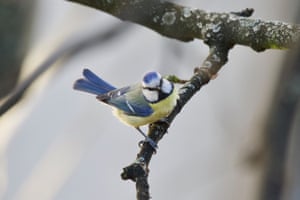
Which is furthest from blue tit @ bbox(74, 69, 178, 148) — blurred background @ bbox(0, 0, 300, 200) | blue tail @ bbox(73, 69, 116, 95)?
blurred background @ bbox(0, 0, 300, 200)

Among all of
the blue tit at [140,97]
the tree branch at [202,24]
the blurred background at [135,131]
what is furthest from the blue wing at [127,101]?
the blurred background at [135,131]

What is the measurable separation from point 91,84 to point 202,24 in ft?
0.51

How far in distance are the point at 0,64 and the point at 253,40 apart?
351 millimetres

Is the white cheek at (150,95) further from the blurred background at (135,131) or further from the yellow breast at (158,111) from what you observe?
the blurred background at (135,131)

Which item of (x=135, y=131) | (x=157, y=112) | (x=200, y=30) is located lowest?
(x=157, y=112)

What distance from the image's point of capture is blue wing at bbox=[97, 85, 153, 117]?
2.40 ft

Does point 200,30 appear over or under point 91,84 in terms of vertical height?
over

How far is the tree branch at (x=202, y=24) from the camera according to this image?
0.74m

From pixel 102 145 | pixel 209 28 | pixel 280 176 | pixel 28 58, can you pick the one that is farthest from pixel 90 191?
pixel 280 176

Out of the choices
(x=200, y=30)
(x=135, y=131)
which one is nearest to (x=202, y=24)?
(x=200, y=30)

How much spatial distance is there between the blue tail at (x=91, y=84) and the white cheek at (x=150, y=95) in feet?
0.19

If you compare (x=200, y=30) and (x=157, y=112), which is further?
(x=200, y=30)

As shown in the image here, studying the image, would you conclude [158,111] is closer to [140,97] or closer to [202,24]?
[140,97]

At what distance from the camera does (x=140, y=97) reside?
75 cm
